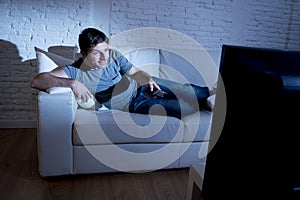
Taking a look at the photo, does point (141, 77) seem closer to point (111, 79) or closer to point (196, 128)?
point (111, 79)

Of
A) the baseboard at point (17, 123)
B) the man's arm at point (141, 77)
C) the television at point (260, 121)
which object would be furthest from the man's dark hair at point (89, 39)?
the television at point (260, 121)

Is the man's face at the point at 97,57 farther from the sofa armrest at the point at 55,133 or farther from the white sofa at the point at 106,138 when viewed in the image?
the sofa armrest at the point at 55,133

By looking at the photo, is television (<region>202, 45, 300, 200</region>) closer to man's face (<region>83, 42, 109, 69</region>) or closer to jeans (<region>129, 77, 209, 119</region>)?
jeans (<region>129, 77, 209, 119</region>)

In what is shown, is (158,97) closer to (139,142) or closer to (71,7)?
(139,142)

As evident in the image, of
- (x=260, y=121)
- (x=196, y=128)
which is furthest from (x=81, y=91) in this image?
(x=260, y=121)

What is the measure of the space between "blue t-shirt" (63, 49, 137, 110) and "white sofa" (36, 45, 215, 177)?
12 cm

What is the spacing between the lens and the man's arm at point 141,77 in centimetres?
202

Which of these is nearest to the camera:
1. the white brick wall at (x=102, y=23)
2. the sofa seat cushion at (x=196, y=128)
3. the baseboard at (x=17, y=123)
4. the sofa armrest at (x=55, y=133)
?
the sofa armrest at (x=55, y=133)

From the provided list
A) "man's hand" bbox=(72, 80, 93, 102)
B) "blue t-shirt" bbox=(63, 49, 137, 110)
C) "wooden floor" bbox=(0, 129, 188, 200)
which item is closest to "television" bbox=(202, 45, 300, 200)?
"wooden floor" bbox=(0, 129, 188, 200)

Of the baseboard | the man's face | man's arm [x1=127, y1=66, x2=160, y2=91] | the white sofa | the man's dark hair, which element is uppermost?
the man's dark hair

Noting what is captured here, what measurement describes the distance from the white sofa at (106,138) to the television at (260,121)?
3.67ft

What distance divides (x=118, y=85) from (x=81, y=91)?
0.36m

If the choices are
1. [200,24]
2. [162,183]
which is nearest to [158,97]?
[162,183]

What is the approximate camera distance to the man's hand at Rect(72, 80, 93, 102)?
1.68 metres
